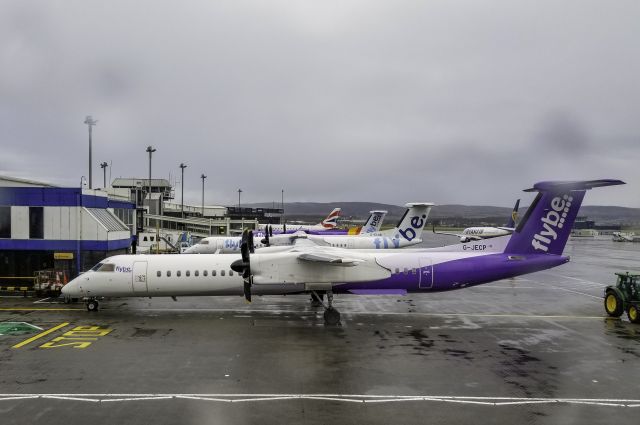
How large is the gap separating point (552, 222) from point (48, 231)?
30561 millimetres

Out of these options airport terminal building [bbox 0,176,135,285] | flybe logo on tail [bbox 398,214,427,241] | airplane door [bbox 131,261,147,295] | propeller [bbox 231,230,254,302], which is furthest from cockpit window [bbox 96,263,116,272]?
flybe logo on tail [bbox 398,214,427,241]

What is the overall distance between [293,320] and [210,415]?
10.6 m

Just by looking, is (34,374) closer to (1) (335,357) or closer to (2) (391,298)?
(1) (335,357)

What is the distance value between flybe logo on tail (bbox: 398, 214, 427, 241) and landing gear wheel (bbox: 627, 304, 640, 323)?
26.3 metres

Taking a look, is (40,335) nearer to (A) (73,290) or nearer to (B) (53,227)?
(A) (73,290)

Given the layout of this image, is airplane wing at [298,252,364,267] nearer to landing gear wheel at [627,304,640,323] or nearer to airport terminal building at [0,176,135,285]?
landing gear wheel at [627,304,640,323]

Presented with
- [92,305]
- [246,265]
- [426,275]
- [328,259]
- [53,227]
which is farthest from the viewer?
[53,227]

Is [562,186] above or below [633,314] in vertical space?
above

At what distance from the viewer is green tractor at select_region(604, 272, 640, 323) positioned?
855 inches

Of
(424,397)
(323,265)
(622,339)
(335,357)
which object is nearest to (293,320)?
(323,265)

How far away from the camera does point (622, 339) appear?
61.6 feet

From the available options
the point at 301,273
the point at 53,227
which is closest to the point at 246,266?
the point at 301,273

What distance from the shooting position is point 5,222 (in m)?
30.3

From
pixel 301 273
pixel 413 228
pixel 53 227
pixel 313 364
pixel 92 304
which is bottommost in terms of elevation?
pixel 313 364
